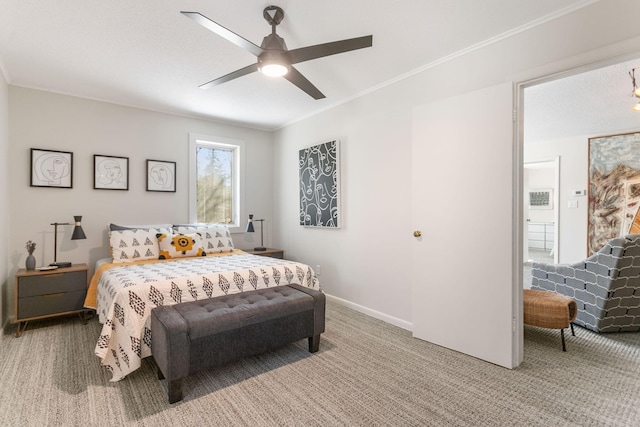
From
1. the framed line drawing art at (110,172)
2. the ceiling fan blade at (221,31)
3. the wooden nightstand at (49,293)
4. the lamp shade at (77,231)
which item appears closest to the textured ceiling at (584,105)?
the ceiling fan blade at (221,31)

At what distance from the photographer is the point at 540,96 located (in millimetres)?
3693

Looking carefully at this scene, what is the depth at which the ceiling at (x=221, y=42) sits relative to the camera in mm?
2107

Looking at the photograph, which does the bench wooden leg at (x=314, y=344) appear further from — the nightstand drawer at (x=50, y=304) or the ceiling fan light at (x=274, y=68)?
the nightstand drawer at (x=50, y=304)

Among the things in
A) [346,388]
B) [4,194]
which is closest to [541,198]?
[346,388]

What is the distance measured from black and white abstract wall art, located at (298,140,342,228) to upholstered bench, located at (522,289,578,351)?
2.13 m

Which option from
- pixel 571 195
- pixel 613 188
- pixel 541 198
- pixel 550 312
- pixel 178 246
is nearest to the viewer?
pixel 550 312

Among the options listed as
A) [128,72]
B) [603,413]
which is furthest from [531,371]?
[128,72]

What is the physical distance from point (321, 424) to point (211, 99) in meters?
3.54

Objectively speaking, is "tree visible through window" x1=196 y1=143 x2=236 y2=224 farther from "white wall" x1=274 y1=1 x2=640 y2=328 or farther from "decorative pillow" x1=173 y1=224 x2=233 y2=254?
"white wall" x1=274 y1=1 x2=640 y2=328

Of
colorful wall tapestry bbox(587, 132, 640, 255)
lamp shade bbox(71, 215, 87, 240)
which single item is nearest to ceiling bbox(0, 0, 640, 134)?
lamp shade bbox(71, 215, 87, 240)

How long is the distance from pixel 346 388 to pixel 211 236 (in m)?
2.65

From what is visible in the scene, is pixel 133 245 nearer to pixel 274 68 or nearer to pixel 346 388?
pixel 274 68

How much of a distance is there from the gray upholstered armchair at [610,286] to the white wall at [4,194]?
222 inches

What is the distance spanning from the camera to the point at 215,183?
4805mm
